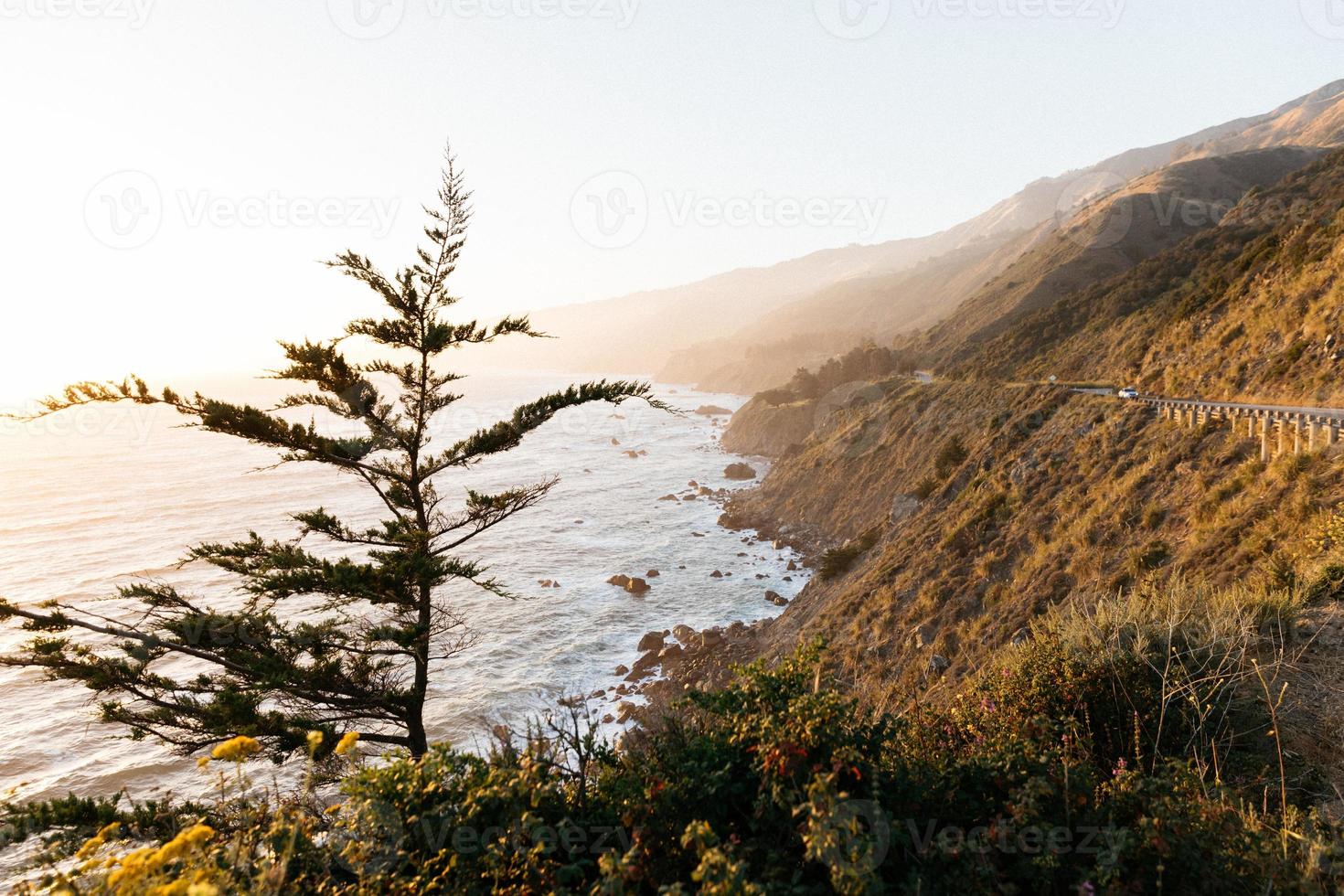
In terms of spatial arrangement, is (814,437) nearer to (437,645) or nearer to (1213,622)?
(437,645)

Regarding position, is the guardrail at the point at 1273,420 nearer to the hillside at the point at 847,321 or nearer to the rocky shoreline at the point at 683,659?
the rocky shoreline at the point at 683,659

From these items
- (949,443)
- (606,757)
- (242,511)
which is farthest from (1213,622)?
(242,511)

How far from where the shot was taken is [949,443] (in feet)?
96.7

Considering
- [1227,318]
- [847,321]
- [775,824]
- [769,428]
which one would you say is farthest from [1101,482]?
[847,321]

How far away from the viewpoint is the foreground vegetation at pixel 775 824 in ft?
9.46

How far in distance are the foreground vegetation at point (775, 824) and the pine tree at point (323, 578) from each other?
5.35 meters

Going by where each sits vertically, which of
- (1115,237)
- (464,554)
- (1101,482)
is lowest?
(464,554)

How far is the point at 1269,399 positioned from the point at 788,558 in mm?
21885

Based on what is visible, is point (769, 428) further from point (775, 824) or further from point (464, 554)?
point (775, 824)

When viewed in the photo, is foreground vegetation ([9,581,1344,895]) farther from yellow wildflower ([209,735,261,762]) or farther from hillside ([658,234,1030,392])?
hillside ([658,234,1030,392])

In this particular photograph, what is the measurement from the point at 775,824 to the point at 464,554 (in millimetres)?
40471

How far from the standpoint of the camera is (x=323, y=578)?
852 cm

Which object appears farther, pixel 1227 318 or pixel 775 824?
pixel 1227 318

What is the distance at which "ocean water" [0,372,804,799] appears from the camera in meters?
21.7
